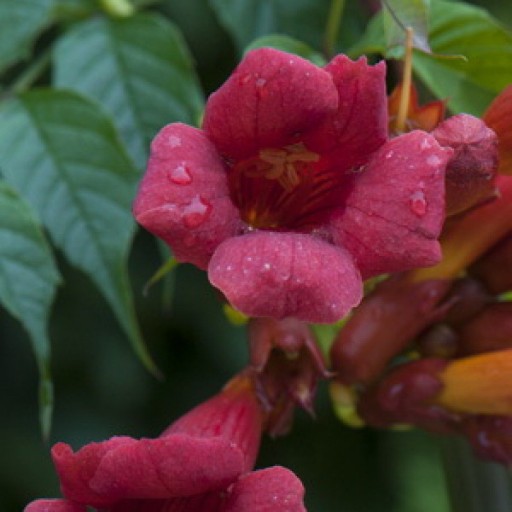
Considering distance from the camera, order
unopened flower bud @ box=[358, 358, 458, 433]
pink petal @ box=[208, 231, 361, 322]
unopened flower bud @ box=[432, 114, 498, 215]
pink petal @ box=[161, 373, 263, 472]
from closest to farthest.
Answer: pink petal @ box=[208, 231, 361, 322]
unopened flower bud @ box=[432, 114, 498, 215]
pink petal @ box=[161, 373, 263, 472]
unopened flower bud @ box=[358, 358, 458, 433]

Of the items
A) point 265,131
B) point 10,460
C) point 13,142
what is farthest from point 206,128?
point 10,460

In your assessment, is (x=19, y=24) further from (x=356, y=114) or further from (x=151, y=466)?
(x=151, y=466)

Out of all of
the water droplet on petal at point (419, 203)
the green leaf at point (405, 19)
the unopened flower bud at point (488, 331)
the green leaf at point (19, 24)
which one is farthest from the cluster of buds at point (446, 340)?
the green leaf at point (19, 24)

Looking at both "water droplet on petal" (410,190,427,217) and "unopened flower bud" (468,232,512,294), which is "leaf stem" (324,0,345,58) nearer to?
"unopened flower bud" (468,232,512,294)

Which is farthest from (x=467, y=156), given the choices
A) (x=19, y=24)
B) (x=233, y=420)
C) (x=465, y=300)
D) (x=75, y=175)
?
(x=19, y=24)

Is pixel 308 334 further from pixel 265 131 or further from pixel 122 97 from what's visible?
pixel 122 97

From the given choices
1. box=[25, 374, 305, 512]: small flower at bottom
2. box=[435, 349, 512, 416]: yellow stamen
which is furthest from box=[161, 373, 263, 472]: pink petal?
box=[435, 349, 512, 416]: yellow stamen

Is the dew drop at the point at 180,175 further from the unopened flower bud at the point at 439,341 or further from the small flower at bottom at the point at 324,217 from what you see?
the unopened flower bud at the point at 439,341
